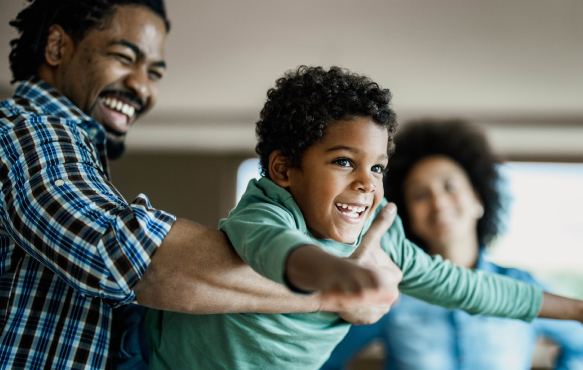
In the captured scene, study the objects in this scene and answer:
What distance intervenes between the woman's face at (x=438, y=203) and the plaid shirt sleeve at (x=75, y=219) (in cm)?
109

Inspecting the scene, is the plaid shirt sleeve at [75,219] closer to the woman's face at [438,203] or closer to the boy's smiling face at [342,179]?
the boy's smiling face at [342,179]

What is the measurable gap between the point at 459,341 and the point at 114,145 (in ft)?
3.47


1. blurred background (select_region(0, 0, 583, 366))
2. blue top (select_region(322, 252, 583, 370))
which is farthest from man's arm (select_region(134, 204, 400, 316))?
blurred background (select_region(0, 0, 583, 366))

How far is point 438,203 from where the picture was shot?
4.90 ft

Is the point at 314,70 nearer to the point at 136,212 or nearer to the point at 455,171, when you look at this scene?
the point at 136,212

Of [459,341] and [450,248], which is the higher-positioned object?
[450,248]

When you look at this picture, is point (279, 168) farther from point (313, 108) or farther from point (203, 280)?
point (203, 280)

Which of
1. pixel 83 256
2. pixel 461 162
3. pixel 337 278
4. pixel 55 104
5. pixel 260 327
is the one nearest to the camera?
pixel 337 278

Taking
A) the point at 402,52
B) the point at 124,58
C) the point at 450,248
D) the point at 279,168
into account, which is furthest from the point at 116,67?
the point at 402,52

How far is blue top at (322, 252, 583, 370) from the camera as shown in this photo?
1313 millimetres

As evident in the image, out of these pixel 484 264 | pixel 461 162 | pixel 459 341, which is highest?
pixel 461 162

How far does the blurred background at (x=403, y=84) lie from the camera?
6.61ft

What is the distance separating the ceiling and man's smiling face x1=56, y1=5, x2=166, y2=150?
109cm

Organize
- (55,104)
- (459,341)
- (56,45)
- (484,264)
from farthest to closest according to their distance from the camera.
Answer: (484,264) < (459,341) < (56,45) < (55,104)
